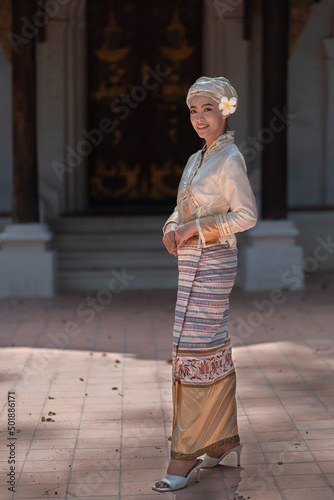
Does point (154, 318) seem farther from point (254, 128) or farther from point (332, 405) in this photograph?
point (254, 128)

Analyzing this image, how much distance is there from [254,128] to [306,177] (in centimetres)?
116

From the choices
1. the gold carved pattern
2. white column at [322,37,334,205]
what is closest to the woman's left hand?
white column at [322,37,334,205]

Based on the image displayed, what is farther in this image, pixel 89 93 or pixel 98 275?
pixel 89 93

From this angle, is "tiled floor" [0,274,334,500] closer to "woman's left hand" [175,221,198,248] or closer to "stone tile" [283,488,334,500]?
"stone tile" [283,488,334,500]

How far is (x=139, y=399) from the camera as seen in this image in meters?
5.49

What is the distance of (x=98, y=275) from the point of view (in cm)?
1023

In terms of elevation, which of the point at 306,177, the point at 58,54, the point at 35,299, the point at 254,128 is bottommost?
the point at 35,299

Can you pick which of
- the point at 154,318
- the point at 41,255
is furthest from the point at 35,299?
the point at 154,318

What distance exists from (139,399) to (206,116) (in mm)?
2367

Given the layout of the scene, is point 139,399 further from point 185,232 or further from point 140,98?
point 140,98

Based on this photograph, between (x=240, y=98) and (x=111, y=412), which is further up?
(x=240, y=98)

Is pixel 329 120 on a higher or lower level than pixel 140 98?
lower

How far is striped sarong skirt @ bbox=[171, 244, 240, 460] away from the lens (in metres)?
3.83

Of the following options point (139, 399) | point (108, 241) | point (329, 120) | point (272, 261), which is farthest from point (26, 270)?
point (329, 120)
